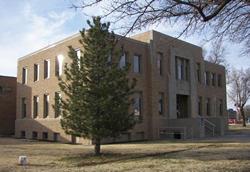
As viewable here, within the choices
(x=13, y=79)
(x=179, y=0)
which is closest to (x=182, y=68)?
(x=13, y=79)

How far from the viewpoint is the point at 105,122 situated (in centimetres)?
1975

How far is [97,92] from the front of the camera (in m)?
19.9

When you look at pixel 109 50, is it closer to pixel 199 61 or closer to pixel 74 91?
pixel 74 91

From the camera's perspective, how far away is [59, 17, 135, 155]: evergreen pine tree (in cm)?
1970

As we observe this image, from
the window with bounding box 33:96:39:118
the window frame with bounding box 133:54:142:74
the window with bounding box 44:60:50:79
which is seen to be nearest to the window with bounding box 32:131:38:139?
the window with bounding box 33:96:39:118

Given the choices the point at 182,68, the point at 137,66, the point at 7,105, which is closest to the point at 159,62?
the point at 137,66

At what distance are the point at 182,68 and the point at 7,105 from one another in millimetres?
20502

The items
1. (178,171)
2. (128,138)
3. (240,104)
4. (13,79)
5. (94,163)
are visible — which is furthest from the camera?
(240,104)

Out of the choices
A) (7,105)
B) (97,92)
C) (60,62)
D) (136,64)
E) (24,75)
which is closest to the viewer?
(97,92)

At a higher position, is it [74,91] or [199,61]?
[199,61]

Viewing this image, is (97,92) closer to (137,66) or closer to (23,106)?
(137,66)

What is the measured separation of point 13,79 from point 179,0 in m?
40.5

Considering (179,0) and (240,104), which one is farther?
(240,104)

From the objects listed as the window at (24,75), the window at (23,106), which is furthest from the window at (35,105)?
the window at (24,75)
